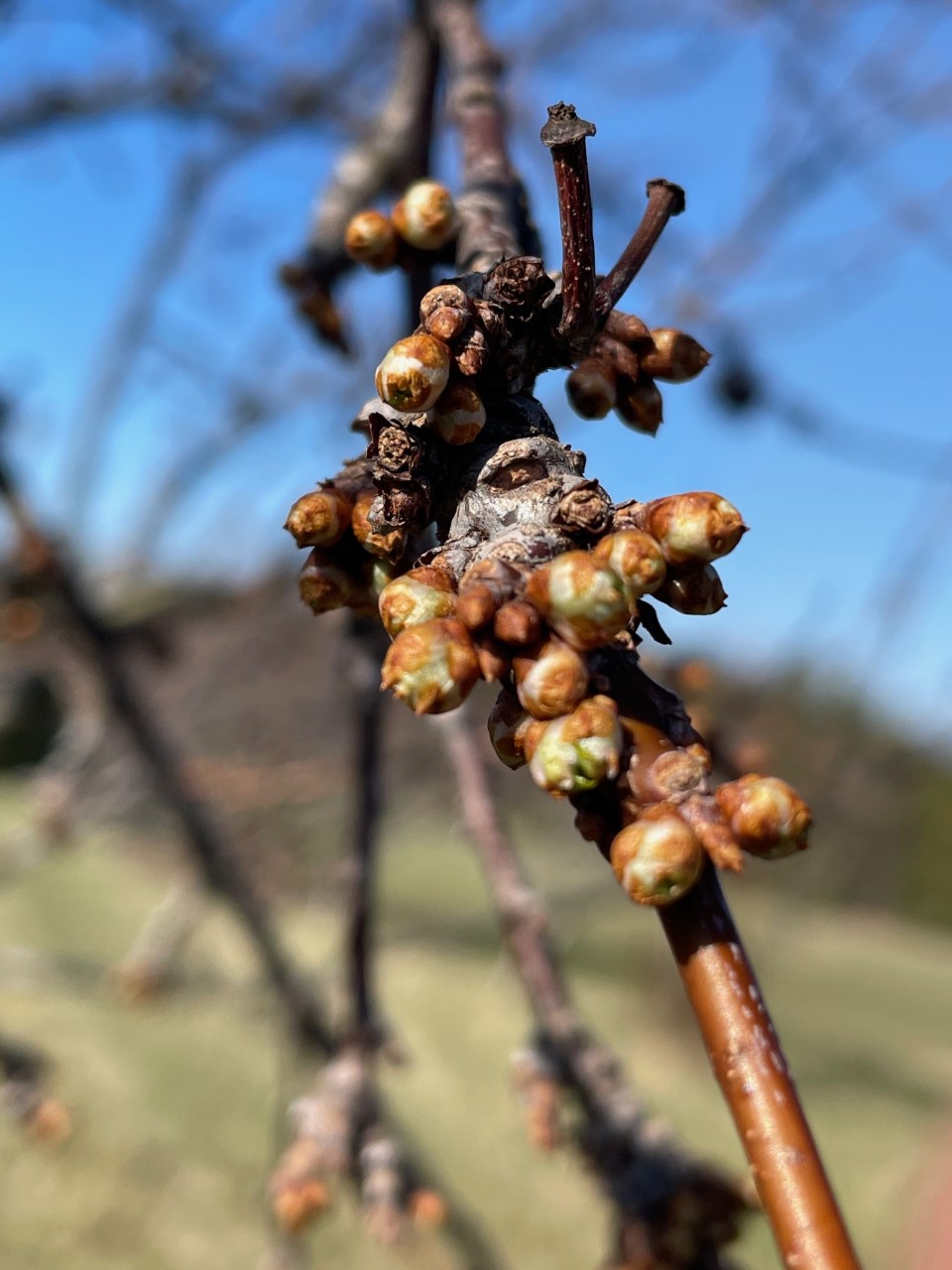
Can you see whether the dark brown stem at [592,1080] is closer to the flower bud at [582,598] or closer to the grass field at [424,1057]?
the grass field at [424,1057]

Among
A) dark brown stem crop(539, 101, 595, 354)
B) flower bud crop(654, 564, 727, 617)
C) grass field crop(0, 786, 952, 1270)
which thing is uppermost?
dark brown stem crop(539, 101, 595, 354)

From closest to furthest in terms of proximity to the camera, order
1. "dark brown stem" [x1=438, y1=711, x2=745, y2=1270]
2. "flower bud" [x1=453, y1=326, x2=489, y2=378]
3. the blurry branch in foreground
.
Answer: "flower bud" [x1=453, y1=326, x2=489, y2=378] → "dark brown stem" [x1=438, y1=711, x2=745, y2=1270] → the blurry branch in foreground

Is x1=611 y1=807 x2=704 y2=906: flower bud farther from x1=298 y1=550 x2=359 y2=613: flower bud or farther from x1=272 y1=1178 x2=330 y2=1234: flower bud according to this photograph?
x1=272 y1=1178 x2=330 y2=1234: flower bud

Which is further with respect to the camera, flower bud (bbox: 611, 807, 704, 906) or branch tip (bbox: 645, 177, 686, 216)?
branch tip (bbox: 645, 177, 686, 216)

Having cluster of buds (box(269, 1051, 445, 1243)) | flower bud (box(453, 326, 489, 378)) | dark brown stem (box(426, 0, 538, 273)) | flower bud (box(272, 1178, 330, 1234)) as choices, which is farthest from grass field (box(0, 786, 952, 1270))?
flower bud (box(453, 326, 489, 378))

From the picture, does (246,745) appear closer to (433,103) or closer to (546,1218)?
(546,1218)

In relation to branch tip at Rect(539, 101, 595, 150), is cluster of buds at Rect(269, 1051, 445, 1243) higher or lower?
lower
